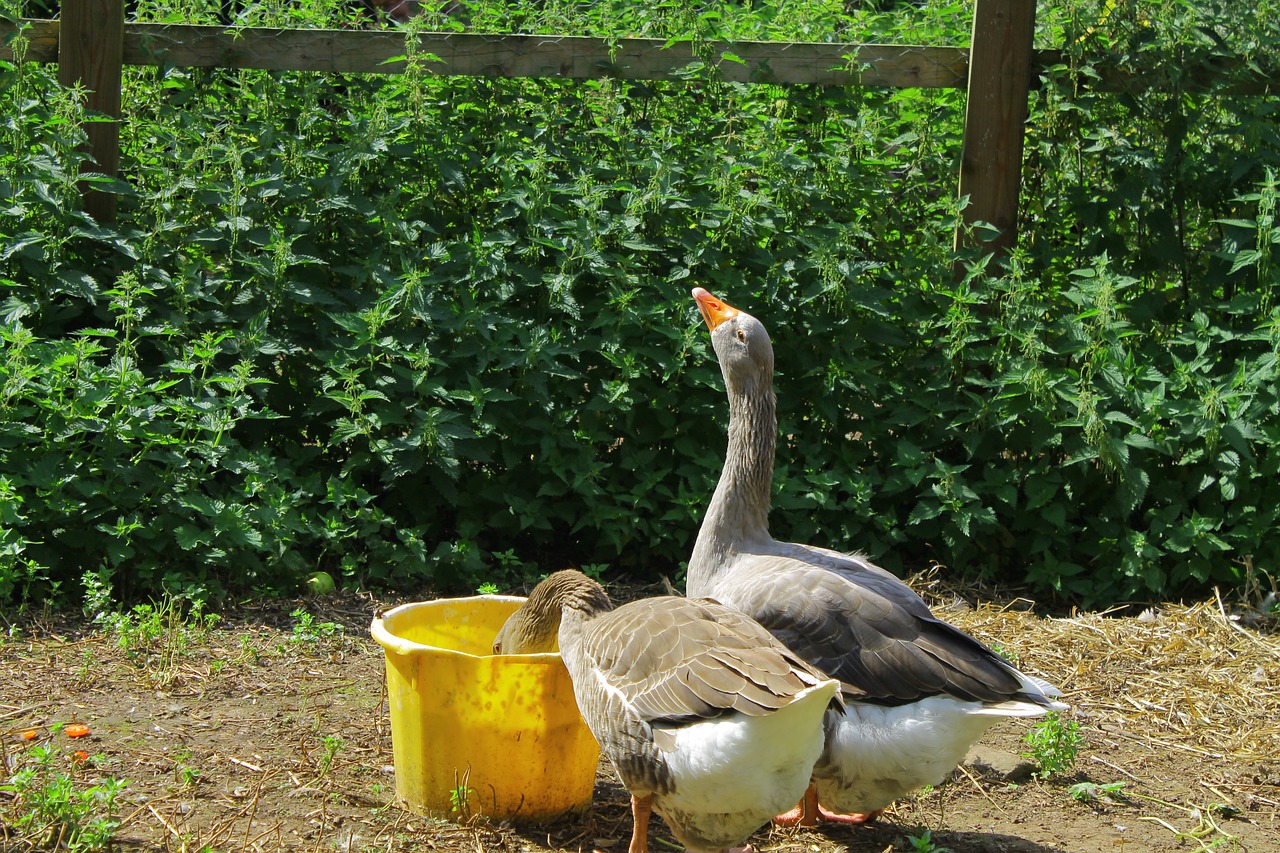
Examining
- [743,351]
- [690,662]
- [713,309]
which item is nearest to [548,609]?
[690,662]

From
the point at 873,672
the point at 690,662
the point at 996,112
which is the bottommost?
the point at 873,672

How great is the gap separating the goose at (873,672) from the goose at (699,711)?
29 cm

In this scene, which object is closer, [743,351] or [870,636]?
[870,636]

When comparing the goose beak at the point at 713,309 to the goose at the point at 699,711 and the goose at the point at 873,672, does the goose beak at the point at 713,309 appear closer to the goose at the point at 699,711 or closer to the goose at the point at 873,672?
the goose at the point at 873,672

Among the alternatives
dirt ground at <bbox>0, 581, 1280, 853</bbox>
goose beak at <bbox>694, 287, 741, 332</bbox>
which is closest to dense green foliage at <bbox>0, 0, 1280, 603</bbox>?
dirt ground at <bbox>0, 581, 1280, 853</bbox>

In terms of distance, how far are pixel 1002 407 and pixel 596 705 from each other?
330 centimetres

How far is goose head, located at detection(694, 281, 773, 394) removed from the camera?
14.1ft

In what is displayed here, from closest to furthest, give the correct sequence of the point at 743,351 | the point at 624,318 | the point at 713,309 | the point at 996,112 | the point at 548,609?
the point at 548,609 → the point at 743,351 → the point at 713,309 → the point at 624,318 → the point at 996,112

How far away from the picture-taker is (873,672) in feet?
11.6

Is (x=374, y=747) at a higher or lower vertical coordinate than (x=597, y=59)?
lower

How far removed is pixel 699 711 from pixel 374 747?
1526 millimetres

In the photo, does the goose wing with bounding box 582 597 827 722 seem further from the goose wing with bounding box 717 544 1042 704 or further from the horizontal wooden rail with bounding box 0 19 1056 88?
the horizontal wooden rail with bounding box 0 19 1056 88

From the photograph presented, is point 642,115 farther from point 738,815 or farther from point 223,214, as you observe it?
point 738,815

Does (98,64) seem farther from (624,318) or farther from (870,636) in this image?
(870,636)
